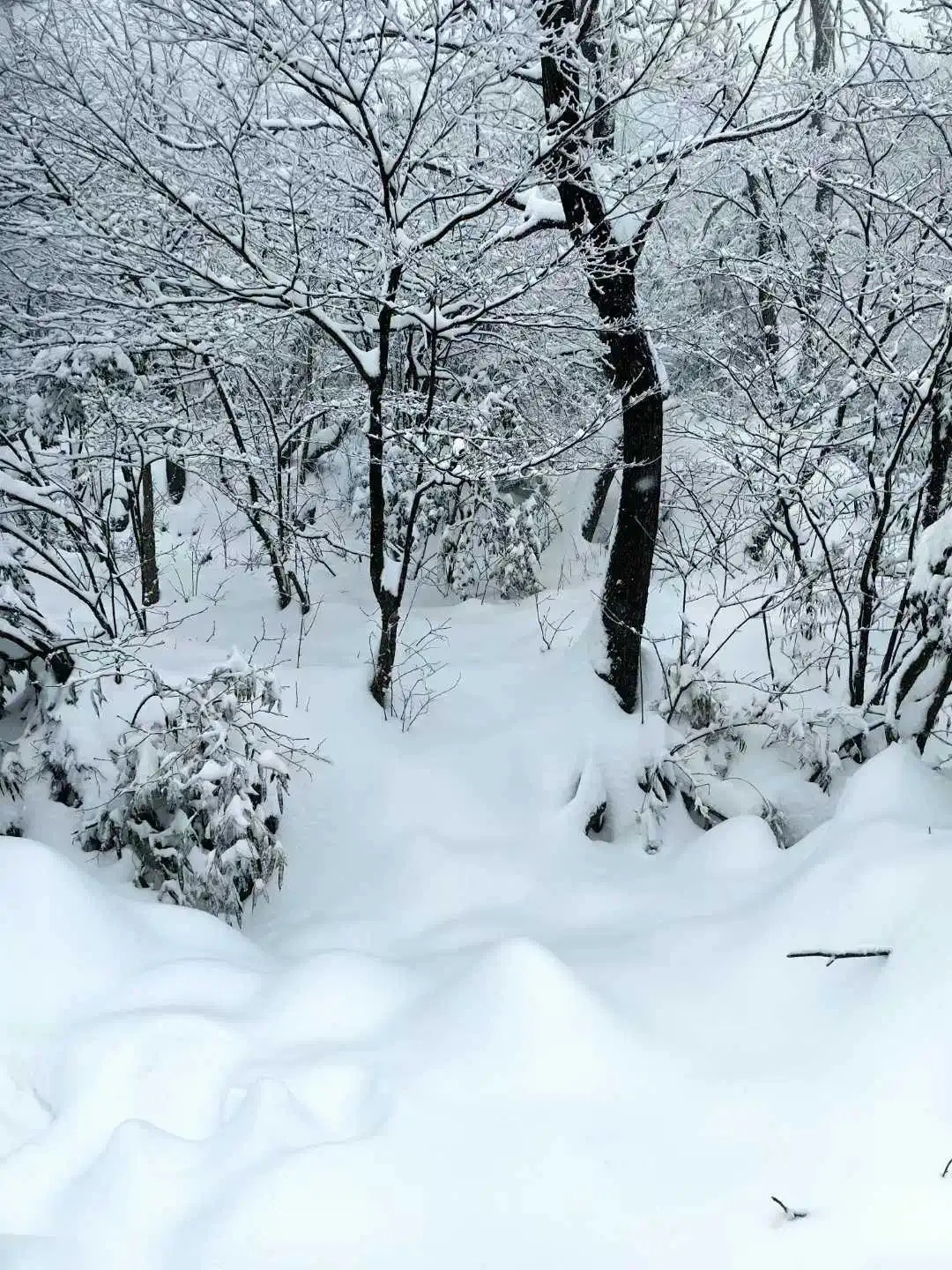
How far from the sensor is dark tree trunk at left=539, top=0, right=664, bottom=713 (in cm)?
480

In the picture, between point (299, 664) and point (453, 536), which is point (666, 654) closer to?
point (299, 664)

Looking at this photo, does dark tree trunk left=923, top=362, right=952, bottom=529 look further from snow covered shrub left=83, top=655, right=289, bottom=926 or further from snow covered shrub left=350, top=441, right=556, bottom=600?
snow covered shrub left=83, top=655, right=289, bottom=926

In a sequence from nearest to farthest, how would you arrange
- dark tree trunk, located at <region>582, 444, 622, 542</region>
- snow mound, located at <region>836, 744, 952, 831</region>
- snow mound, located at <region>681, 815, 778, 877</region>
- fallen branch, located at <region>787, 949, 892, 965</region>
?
fallen branch, located at <region>787, 949, 892, 965</region> → snow mound, located at <region>836, 744, 952, 831</region> → snow mound, located at <region>681, 815, 778, 877</region> → dark tree trunk, located at <region>582, 444, 622, 542</region>

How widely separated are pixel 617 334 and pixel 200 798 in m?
3.68

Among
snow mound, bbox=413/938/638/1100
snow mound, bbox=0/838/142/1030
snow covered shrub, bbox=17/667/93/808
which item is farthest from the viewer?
snow covered shrub, bbox=17/667/93/808

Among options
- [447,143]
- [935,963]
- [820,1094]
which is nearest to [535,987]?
[820,1094]

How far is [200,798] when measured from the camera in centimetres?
427

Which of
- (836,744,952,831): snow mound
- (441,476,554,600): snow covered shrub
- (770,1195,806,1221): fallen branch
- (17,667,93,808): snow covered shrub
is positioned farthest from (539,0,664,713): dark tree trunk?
(770,1195,806,1221): fallen branch

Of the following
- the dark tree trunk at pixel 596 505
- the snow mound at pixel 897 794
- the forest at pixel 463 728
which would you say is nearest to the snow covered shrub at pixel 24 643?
the forest at pixel 463 728

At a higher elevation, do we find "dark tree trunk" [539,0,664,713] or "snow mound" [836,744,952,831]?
"dark tree trunk" [539,0,664,713]

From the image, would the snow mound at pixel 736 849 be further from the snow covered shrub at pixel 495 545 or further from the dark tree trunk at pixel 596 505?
the dark tree trunk at pixel 596 505

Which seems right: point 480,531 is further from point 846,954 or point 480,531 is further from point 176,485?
point 846,954

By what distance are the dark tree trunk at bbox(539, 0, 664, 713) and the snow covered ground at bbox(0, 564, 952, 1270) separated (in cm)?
191

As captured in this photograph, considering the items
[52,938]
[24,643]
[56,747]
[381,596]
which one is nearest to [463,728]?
[381,596]
